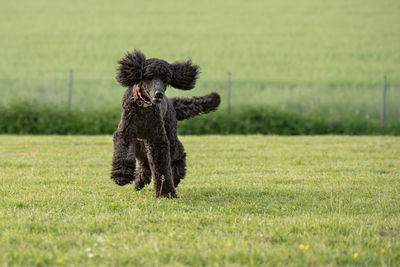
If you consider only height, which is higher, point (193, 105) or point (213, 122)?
point (193, 105)

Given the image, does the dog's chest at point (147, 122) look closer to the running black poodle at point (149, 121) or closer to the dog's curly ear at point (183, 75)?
the running black poodle at point (149, 121)

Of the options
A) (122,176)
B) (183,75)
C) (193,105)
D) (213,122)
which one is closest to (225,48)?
(213,122)

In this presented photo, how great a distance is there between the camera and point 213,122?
15.5m

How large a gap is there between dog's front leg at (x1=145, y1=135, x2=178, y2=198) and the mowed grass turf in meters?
0.21

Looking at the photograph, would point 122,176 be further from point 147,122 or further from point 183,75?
point 183,75

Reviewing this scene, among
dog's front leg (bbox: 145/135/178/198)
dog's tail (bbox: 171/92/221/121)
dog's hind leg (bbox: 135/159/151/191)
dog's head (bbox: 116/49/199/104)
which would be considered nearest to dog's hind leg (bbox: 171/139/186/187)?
dog's hind leg (bbox: 135/159/151/191)

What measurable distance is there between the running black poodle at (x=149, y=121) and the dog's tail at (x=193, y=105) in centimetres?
68

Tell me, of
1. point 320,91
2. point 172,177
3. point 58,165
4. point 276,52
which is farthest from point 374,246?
point 276,52

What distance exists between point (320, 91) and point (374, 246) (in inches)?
634

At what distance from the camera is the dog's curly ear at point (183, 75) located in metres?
6.35

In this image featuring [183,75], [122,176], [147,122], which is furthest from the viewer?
[183,75]

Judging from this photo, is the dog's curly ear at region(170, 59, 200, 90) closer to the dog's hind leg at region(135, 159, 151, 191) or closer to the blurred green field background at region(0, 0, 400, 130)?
the dog's hind leg at region(135, 159, 151, 191)

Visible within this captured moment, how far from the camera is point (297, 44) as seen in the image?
2928cm

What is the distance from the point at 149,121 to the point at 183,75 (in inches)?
30.9
